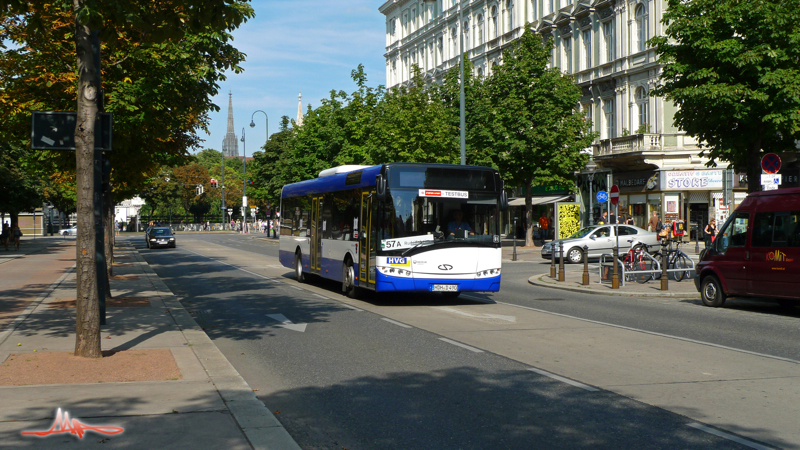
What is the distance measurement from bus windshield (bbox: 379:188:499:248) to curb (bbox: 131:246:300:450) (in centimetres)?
513

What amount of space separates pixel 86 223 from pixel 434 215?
7.73m

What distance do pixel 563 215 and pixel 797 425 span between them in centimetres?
3629

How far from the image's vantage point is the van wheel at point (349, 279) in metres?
17.0

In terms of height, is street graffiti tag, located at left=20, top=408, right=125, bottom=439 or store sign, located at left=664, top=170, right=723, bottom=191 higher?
store sign, located at left=664, top=170, right=723, bottom=191

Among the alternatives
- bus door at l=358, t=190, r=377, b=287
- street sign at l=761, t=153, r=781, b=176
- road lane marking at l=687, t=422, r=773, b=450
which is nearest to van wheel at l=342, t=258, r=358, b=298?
bus door at l=358, t=190, r=377, b=287

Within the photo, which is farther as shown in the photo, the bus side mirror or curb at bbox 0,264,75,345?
the bus side mirror

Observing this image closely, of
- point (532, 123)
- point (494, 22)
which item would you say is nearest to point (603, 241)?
point (532, 123)

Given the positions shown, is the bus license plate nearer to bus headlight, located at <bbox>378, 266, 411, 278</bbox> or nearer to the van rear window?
bus headlight, located at <bbox>378, 266, 411, 278</bbox>

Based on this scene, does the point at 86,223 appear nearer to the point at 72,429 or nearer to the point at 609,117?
the point at 72,429

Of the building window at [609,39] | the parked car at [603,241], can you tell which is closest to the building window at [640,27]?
the building window at [609,39]

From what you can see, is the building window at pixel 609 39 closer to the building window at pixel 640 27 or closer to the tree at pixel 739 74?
the building window at pixel 640 27

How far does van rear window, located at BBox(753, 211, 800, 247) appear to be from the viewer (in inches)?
526

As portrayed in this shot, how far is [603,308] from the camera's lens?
15.4 metres

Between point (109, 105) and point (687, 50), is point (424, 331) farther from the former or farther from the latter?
point (687, 50)
